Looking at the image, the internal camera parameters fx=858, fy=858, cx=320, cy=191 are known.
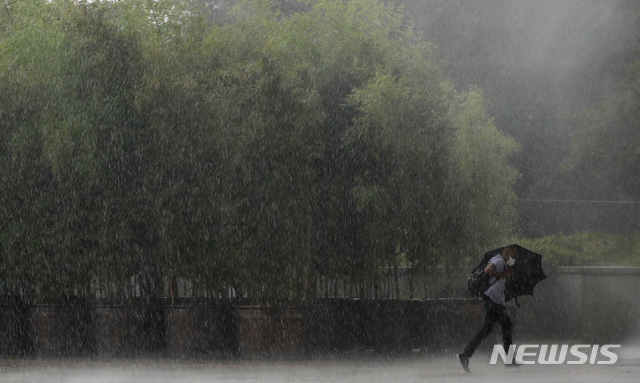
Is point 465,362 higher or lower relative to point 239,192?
lower

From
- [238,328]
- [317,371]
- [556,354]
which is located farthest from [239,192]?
[556,354]

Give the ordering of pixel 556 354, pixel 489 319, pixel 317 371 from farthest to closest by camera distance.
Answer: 1. pixel 556 354
2. pixel 317 371
3. pixel 489 319

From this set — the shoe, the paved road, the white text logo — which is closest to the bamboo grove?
the paved road

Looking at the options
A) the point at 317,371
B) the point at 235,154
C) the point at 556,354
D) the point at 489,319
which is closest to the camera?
the point at 489,319

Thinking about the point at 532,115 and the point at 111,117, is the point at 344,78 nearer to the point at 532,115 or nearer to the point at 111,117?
the point at 111,117

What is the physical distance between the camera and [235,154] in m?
11.4

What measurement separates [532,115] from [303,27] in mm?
17913

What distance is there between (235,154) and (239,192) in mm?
568

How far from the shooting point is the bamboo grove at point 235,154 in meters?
11.4

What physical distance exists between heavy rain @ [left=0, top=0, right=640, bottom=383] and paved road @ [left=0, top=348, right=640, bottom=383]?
5.2 inches

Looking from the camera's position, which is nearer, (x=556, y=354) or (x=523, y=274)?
(x=523, y=274)

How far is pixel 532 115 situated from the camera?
28438 mm

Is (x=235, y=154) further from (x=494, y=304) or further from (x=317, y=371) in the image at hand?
(x=494, y=304)

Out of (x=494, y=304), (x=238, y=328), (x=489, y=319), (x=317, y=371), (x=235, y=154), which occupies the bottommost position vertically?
(x=317, y=371)
